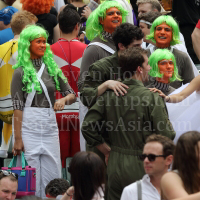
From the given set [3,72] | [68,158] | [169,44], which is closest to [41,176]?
[68,158]

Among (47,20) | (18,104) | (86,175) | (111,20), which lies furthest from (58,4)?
(86,175)

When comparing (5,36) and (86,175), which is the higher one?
(5,36)

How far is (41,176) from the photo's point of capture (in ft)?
22.8

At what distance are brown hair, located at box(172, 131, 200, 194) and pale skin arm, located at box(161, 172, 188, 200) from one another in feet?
0.12

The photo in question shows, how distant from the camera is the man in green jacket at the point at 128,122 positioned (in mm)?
5332

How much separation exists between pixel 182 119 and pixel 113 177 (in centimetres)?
146

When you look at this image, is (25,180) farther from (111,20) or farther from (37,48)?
(111,20)

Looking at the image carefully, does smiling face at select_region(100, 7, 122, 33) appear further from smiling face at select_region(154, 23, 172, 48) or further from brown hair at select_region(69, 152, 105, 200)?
brown hair at select_region(69, 152, 105, 200)

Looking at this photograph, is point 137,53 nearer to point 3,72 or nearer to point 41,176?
point 41,176

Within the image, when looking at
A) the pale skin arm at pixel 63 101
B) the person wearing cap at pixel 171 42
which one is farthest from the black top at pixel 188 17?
the pale skin arm at pixel 63 101

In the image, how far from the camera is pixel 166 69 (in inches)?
265

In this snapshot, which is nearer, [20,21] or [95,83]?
[95,83]

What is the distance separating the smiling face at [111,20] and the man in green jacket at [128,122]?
1541 millimetres

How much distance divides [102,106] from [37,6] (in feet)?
14.1
